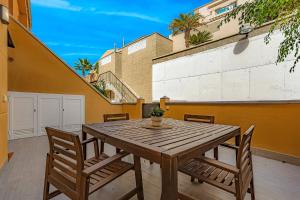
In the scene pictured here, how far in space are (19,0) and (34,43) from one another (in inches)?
127

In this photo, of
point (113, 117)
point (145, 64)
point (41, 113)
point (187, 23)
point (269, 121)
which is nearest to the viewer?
point (113, 117)

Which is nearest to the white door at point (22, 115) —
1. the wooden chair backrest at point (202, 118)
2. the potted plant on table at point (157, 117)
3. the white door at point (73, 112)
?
the white door at point (73, 112)

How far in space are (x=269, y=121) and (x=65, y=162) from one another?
3.60 metres

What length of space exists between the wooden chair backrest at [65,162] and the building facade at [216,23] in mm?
5002

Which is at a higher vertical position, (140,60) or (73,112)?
(140,60)

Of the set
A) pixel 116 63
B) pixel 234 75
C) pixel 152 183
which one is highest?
pixel 116 63

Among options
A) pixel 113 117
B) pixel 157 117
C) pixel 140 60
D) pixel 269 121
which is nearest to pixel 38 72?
pixel 113 117

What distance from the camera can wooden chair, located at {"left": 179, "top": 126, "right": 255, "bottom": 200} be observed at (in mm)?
1386

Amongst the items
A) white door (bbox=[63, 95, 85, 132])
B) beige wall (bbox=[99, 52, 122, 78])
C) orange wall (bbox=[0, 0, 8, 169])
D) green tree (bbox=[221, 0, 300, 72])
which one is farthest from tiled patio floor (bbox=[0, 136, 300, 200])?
beige wall (bbox=[99, 52, 122, 78])

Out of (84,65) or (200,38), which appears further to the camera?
(84,65)

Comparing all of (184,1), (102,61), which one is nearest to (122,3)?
(102,61)

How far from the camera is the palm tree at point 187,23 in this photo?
1056 cm

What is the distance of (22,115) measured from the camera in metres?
4.81

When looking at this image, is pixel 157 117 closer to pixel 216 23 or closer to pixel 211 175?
pixel 211 175
